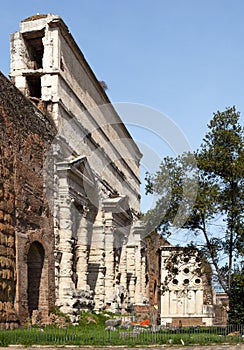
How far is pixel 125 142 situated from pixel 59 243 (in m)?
16.4

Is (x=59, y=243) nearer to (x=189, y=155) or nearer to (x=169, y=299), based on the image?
(x=189, y=155)

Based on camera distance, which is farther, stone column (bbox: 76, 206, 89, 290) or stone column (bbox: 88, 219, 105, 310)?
stone column (bbox: 88, 219, 105, 310)

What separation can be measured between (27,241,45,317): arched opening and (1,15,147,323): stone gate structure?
0.11 feet

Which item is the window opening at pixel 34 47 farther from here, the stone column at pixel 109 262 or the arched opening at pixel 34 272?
the arched opening at pixel 34 272

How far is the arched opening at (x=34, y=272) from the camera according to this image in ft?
61.4

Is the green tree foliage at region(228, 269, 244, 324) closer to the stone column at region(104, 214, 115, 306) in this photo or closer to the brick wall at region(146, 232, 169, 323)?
the stone column at region(104, 214, 115, 306)

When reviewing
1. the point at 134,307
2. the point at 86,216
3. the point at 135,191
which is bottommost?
the point at 134,307

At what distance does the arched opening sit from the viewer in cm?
1872

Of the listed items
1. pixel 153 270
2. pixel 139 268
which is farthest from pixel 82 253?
pixel 153 270

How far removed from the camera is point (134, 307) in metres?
31.2

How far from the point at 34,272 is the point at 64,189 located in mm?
3366

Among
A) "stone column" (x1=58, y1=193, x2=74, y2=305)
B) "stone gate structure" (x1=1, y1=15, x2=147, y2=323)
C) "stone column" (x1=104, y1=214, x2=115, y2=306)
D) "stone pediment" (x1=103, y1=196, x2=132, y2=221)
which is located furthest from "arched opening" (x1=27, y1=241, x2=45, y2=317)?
"stone pediment" (x1=103, y1=196, x2=132, y2=221)

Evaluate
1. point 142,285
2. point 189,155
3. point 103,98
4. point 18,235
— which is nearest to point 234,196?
point 189,155

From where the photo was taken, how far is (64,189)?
21.0m
